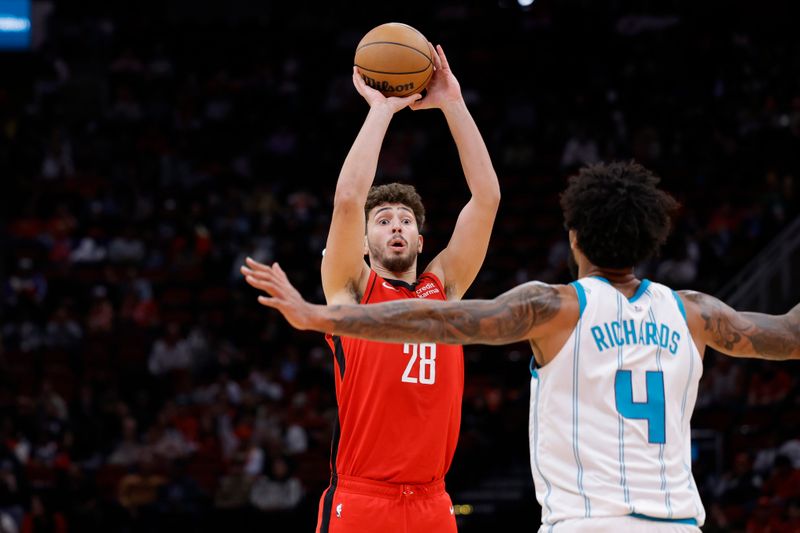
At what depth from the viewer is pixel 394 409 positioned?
5.17 metres

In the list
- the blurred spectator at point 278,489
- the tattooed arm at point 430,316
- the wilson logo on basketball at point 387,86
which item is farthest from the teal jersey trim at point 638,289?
the blurred spectator at point 278,489

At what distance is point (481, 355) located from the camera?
14945mm

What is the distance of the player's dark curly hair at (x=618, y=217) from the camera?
12.9ft

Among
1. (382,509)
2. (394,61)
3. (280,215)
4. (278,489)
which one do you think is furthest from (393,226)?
(280,215)

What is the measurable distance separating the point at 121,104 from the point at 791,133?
12.6m

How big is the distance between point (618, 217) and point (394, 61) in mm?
2164

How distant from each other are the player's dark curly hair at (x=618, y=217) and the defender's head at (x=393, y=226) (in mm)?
1618

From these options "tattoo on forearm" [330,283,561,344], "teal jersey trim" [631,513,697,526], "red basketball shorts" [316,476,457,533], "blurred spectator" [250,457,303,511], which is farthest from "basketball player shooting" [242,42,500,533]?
"blurred spectator" [250,457,303,511]

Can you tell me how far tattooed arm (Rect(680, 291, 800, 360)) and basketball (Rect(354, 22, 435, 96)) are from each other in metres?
2.20

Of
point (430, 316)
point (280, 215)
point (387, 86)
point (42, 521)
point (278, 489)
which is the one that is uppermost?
point (280, 215)

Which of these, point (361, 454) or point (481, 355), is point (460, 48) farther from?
point (361, 454)

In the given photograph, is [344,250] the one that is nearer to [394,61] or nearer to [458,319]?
[394,61]

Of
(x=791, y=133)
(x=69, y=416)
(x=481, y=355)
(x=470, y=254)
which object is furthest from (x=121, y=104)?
(x=470, y=254)

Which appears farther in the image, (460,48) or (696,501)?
(460,48)
